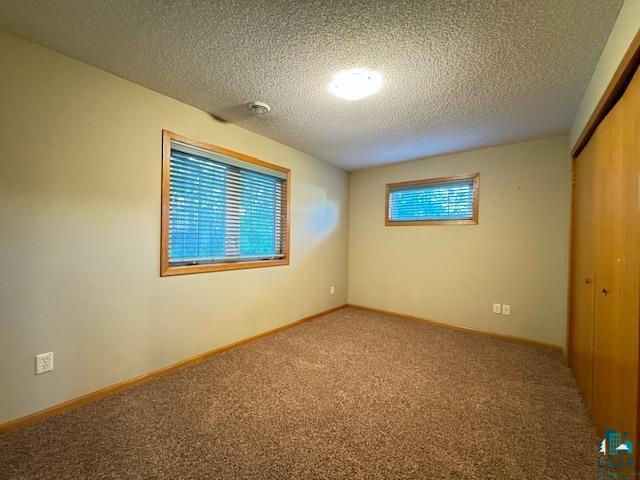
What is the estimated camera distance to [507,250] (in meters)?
2.90

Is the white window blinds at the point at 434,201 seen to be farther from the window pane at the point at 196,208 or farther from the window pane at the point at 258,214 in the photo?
the window pane at the point at 196,208

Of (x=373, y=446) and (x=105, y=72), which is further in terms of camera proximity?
(x=105, y=72)

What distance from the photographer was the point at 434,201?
11.2 feet

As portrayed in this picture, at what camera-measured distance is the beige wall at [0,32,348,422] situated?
1.46 metres

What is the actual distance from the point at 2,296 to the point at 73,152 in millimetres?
917

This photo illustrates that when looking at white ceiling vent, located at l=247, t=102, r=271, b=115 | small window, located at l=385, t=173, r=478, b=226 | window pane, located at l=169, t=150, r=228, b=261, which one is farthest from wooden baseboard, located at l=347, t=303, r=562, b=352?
white ceiling vent, located at l=247, t=102, r=271, b=115

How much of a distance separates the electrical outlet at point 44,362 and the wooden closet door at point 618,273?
2.95m

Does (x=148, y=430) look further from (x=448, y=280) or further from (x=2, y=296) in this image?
(x=448, y=280)

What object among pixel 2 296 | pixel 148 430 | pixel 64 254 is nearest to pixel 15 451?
pixel 148 430

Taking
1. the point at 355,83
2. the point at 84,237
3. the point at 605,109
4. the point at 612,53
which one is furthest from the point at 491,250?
the point at 84,237

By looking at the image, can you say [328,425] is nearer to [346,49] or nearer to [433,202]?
[346,49]

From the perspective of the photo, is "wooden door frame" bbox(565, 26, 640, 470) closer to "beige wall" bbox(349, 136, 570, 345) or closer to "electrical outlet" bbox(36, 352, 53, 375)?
"beige wall" bbox(349, 136, 570, 345)

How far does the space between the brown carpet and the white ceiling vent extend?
220 cm

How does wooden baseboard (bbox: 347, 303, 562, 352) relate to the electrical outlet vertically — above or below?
below
